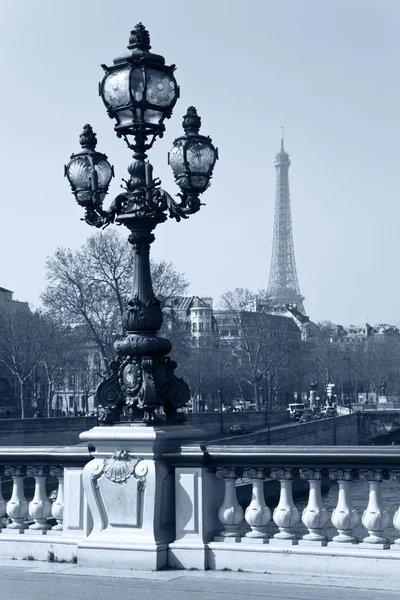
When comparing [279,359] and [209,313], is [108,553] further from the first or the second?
[209,313]

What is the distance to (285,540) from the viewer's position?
807 cm

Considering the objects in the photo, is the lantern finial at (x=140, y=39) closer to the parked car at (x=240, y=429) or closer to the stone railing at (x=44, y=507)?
the stone railing at (x=44, y=507)

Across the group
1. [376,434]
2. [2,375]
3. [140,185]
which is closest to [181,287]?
[2,375]

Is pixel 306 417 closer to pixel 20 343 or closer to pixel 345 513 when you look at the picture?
pixel 20 343

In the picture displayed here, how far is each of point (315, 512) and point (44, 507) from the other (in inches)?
102

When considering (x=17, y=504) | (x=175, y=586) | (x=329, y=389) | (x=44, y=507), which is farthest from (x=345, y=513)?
(x=329, y=389)

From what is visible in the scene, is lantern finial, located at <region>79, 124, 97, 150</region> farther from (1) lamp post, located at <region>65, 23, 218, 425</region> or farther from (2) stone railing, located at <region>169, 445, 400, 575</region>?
(2) stone railing, located at <region>169, 445, 400, 575</region>

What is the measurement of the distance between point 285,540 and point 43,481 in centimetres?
239

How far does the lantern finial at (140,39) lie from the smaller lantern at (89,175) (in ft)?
3.31

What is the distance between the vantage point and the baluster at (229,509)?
8.34m

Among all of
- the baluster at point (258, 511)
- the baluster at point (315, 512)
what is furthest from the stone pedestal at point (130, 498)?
the baluster at point (315, 512)

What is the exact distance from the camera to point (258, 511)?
27.0 feet

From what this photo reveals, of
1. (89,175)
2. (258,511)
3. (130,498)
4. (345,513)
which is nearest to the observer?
(345,513)

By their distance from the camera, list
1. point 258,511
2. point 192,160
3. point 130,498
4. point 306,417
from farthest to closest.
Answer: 1. point 306,417
2. point 192,160
3. point 130,498
4. point 258,511
